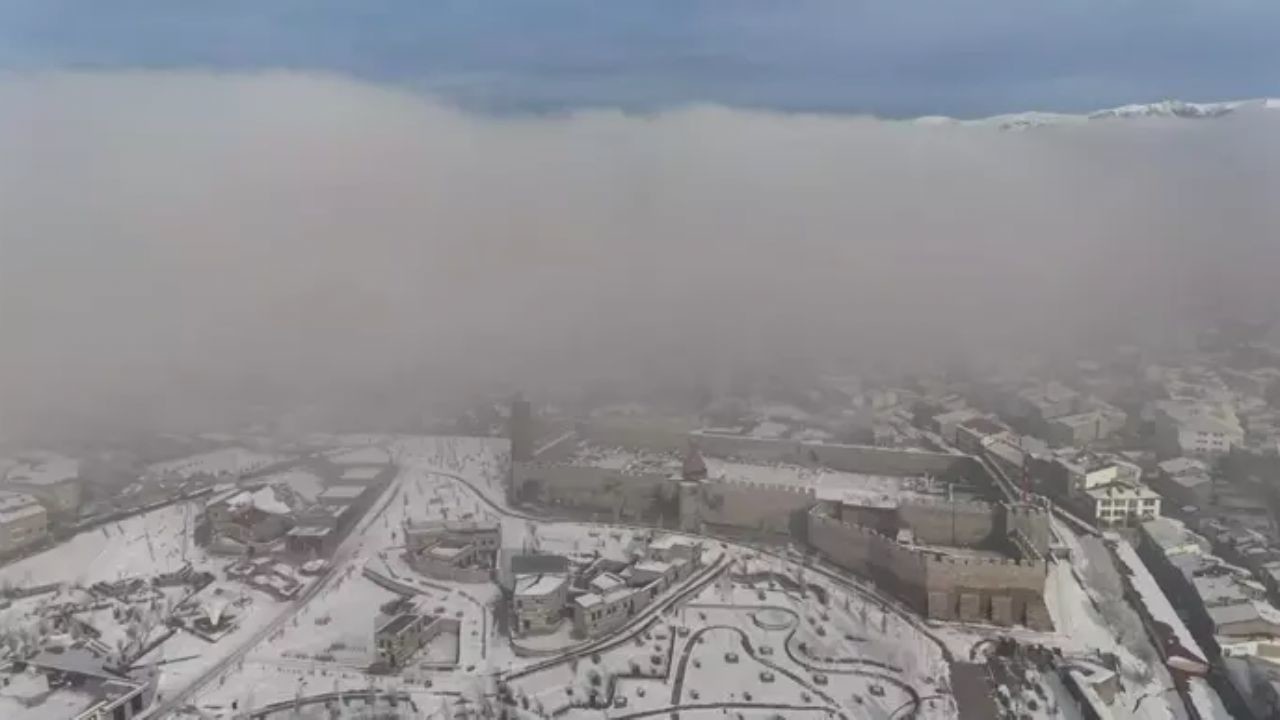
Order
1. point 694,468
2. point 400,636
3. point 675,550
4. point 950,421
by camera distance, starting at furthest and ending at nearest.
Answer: point 950,421 < point 694,468 < point 675,550 < point 400,636

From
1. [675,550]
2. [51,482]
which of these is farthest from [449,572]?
[51,482]

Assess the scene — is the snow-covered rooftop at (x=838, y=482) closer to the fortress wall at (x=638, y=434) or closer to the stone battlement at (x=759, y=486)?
the stone battlement at (x=759, y=486)

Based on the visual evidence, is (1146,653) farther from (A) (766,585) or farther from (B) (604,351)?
(B) (604,351)

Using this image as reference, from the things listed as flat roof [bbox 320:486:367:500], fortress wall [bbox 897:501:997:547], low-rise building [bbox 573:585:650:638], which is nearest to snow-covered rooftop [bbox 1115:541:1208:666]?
fortress wall [bbox 897:501:997:547]

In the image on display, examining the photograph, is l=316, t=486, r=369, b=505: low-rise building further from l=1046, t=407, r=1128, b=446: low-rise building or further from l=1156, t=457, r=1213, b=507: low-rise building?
l=1156, t=457, r=1213, b=507: low-rise building

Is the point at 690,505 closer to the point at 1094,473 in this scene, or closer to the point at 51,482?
the point at 1094,473

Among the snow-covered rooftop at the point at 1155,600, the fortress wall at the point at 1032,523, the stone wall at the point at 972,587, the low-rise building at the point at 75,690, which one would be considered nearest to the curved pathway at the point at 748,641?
the stone wall at the point at 972,587

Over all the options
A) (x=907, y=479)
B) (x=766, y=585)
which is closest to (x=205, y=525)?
(x=766, y=585)
